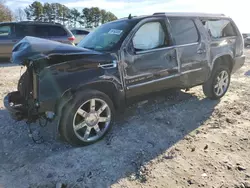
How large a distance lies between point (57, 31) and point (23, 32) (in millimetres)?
1491

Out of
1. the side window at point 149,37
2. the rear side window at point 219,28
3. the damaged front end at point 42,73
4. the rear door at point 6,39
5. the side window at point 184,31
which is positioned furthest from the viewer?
the rear door at point 6,39

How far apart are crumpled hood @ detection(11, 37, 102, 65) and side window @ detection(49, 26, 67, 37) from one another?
336 inches

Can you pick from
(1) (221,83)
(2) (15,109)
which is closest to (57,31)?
(1) (221,83)

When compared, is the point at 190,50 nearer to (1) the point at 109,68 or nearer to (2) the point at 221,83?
(2) the point at 221,83

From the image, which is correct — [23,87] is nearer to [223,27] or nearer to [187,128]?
[187,128]

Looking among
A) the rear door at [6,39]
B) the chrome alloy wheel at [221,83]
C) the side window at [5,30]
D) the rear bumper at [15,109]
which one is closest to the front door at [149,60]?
the chrome alloy wheel at [221,83]

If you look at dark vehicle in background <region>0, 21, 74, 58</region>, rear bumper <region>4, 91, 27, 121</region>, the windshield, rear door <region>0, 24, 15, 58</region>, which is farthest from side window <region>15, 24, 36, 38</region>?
rear bumper <region>4, 91, 27, 121</region>

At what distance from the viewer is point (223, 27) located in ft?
18.0

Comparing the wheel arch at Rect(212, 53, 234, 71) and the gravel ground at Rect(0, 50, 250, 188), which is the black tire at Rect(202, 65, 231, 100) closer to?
the wheel arch at Rect(212, 53, 234, 71)

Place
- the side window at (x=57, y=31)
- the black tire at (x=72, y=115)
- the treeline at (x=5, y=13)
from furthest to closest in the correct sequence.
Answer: the treeline at (x=5, y=13) → the side window at (x=57, y=31) → the black tire at (x=72, y=115)

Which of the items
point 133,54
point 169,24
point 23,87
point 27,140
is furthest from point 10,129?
point 169,24

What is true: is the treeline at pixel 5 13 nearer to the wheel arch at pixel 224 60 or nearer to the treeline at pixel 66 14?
the treeline at pixel 66 14

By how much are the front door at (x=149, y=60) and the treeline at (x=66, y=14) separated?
1467 inches

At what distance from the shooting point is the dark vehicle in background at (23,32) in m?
10.8
